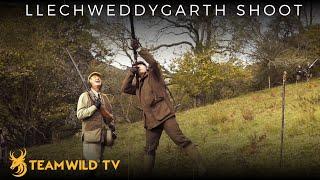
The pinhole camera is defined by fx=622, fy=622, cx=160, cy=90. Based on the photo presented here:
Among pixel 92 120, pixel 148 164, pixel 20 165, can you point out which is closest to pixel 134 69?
pixel 92 120

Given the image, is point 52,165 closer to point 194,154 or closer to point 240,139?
point 194,154

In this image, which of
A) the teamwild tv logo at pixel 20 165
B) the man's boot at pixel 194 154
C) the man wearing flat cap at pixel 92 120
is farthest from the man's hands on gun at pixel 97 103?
the teamwild tv logo at pixel 20 165

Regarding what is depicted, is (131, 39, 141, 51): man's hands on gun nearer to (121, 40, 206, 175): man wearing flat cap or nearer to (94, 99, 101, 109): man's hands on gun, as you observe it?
(121, 40, 206, 175): man wearing flat cap

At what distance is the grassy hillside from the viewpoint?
9656 mm

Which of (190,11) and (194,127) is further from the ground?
(190,11)

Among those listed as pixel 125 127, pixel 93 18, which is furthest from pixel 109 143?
pixel 93 18

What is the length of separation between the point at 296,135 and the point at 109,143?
2.93m

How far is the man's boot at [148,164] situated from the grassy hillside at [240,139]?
267mm

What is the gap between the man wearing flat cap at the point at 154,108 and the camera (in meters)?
9.14

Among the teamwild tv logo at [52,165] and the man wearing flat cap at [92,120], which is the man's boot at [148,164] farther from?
the man wearing flat cap at [92,120]

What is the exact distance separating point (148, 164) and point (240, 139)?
60.3 inches

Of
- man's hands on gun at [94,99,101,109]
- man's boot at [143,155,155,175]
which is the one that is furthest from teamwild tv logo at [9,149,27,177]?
man's boot at [143,155,155,175]

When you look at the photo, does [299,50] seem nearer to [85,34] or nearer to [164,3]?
[164,3]

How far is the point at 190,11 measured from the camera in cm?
986
